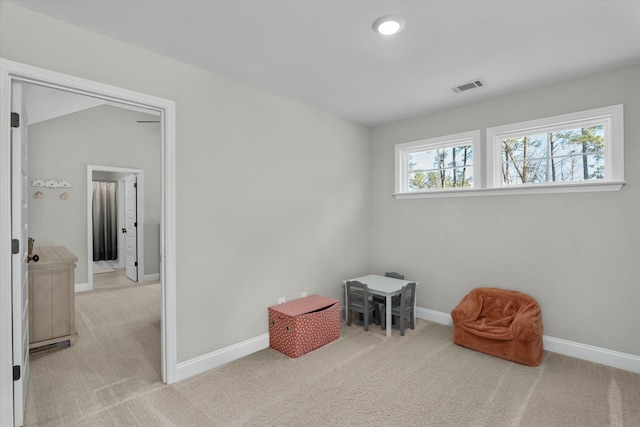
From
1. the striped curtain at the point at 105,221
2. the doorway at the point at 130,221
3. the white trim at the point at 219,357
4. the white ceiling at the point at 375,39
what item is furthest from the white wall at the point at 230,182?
the striped curtain at the point at 105,221

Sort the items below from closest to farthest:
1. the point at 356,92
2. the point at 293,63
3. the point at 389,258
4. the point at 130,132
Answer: the point at 293,63 < the point at 356,92 < the point at 389,258 < the point at 130,132

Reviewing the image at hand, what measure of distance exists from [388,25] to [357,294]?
9.61ft

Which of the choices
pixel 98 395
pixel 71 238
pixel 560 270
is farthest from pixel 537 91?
pixel 71 238

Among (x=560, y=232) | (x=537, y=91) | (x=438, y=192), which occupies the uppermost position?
(x=537, y=91)

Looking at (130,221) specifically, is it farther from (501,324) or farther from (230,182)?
(501,324)

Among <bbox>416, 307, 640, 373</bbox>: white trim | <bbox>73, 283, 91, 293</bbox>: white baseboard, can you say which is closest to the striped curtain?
<bbox>73, 283, 91, 293</bbox>: white baseboard

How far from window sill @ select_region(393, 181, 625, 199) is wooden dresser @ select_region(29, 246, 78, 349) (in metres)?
3.83

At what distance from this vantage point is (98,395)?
7.49ft

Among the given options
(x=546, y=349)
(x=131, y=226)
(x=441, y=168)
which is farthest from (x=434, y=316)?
(x=131, y=226)

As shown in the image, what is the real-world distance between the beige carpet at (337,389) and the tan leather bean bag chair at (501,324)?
0.11m

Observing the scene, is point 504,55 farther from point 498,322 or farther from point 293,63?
point 498,322

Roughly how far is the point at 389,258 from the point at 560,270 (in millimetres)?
1845

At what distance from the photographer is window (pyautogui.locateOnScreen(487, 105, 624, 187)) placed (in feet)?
8.97

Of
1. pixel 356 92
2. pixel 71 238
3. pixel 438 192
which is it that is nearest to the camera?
pixel 356 92
